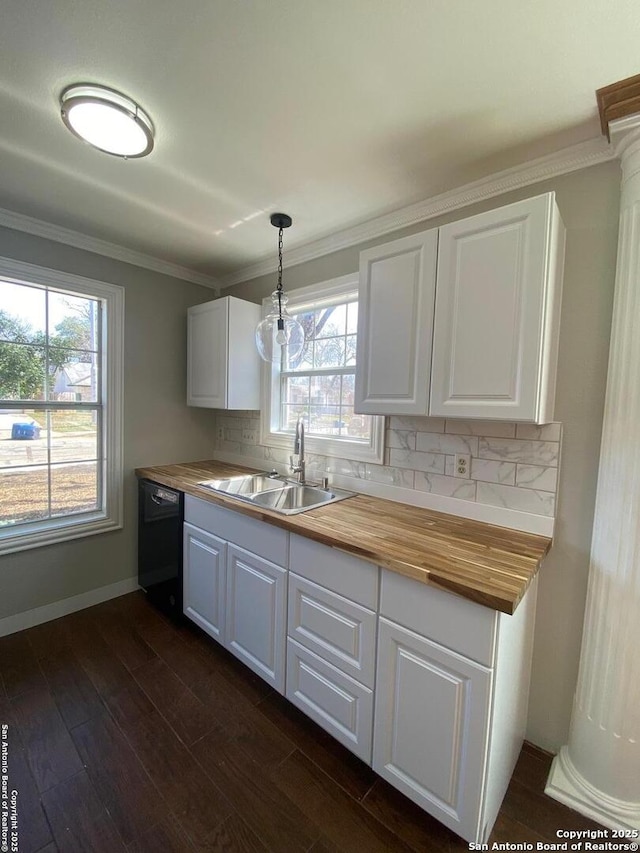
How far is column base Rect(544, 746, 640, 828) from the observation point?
3.99 feet

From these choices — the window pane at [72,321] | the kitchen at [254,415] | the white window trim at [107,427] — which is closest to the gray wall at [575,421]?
the kitchen at [254,415]

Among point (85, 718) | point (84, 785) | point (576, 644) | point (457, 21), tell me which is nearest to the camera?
point (457, 21)

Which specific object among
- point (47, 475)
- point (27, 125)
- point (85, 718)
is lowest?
point (85, 718)

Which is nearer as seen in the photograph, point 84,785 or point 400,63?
point 400,63

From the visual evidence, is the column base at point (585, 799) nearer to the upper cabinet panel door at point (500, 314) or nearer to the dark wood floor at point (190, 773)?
the dark wood floor at point (190, 773)

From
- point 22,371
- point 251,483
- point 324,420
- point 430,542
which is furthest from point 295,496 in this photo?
point 22,371

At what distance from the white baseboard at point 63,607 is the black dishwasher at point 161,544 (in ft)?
0.43

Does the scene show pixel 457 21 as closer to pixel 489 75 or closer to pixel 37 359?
pixel 489 75

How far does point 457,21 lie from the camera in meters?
0.94

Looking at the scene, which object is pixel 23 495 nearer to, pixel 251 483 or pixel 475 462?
pixel 251 483

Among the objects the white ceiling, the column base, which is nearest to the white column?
the column base

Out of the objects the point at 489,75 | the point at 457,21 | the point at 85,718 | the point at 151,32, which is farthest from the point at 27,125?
the point at 85,718

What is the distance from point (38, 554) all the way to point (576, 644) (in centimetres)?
289

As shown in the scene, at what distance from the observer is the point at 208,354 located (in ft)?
8.61
